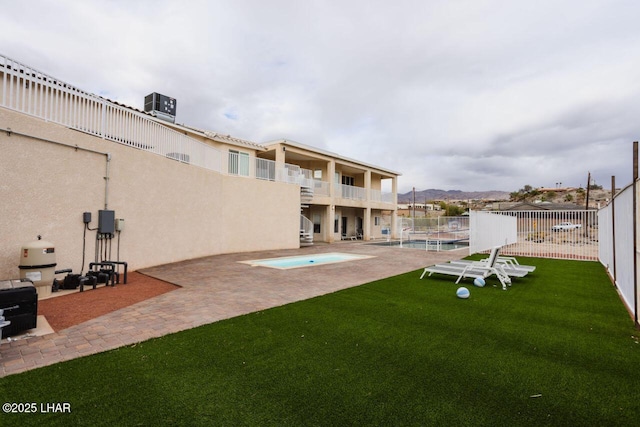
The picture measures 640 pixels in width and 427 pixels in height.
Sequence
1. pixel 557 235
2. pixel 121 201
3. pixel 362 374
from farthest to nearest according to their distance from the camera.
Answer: pixel 557 235 < pixel 121 201 < pixel 362 374

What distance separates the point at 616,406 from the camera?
2.67m

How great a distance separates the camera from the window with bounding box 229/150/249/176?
17266 mm

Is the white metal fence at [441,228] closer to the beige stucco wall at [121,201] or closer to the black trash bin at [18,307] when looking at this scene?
the beige stucco wall at [121,201]


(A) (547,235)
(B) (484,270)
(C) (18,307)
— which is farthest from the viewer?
(A) (547,235)

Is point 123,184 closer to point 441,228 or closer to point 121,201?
point 121,201

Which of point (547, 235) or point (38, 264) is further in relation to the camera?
point (547, 235)

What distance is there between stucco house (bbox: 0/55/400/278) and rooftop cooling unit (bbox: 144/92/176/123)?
0.50m

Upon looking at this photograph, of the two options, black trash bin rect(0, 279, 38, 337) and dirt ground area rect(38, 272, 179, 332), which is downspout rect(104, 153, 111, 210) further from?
black trash bin rect(0, 279, 38, 337)

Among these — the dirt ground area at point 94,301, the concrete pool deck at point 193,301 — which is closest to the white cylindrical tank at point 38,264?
the dirt ground area at point 94,301

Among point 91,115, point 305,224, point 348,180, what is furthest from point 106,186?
point 348,180

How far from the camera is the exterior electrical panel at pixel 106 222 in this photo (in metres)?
8.48

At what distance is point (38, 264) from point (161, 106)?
13965 mm

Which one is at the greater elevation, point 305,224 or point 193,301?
point 305,224

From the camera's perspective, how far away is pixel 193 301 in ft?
20.7
